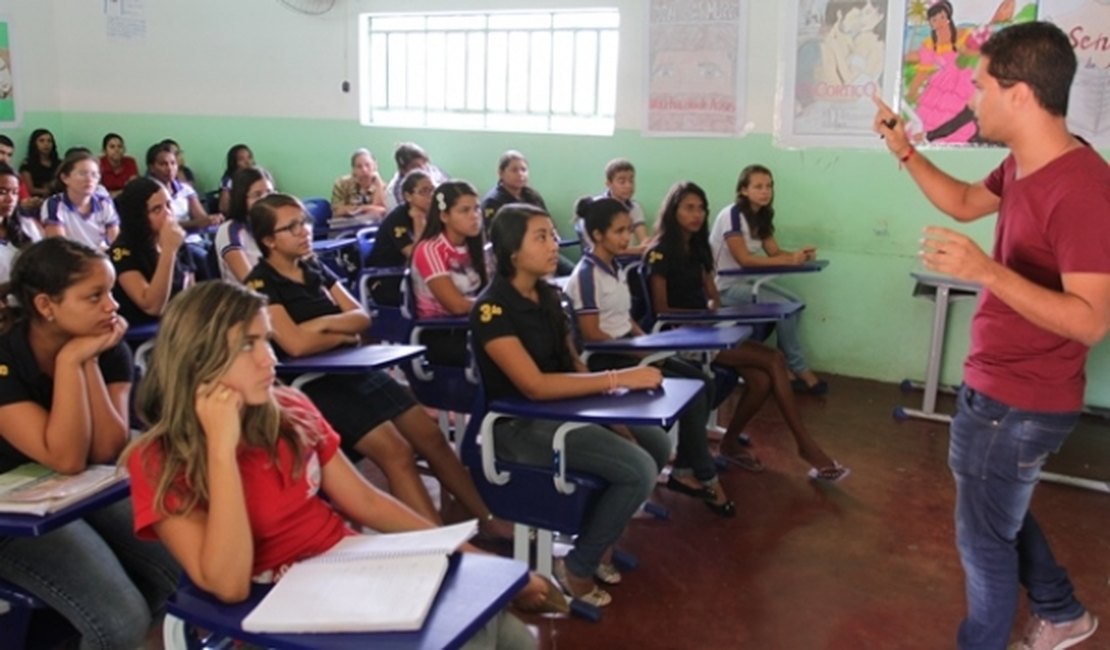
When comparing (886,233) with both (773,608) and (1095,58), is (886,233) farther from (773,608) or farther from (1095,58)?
(773,608)

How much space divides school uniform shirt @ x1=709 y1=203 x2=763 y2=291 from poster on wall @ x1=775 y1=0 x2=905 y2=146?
0.80 metres

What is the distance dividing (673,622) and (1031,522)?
0.95 metres

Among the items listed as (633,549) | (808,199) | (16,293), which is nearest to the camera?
(16,293)

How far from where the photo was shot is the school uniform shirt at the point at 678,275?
153 inches

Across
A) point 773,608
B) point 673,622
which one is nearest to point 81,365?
point 673,622

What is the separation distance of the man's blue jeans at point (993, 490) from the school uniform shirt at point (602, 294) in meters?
1.43

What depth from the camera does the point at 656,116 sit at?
5.67m

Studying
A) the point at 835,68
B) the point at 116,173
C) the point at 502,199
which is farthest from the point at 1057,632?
the point at 116,173

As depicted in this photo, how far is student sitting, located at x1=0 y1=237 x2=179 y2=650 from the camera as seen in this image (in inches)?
73.2

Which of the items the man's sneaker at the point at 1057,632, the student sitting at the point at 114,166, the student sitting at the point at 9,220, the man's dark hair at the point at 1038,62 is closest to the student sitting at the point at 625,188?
the student sitting at the point at 9,220

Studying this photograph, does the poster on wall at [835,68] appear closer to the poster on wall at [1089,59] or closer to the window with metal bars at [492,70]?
the poster on wall at [1089,59]

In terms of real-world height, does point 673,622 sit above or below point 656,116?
below

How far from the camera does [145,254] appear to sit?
3.55m

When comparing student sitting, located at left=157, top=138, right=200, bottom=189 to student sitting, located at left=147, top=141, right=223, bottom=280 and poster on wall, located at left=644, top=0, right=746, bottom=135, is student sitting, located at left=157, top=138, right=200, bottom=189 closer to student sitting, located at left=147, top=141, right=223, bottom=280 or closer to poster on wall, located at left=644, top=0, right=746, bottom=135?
student sitting, located at left=147, top=141, right=223, bottom=280
